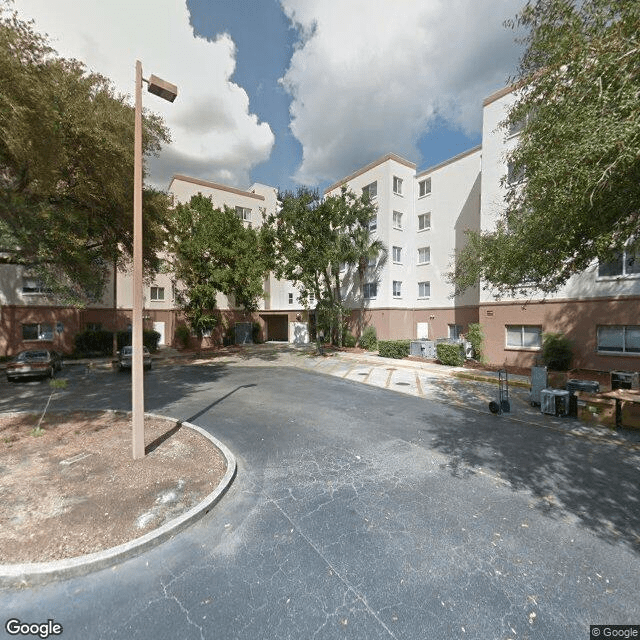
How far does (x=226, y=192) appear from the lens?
34.1 meters

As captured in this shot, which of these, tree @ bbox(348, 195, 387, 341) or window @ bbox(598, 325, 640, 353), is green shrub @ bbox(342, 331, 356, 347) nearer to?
tree @ bbox(348, 195, 387, 341)

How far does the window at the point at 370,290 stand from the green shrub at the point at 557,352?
45.1 feet

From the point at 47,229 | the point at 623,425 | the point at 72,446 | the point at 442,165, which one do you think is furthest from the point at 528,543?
the point at 442,165

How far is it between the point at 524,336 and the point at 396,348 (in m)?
7.81

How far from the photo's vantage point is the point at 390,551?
401cm

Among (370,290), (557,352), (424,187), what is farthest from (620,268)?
(424,187)

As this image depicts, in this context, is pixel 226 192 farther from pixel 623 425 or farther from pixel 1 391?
pixel 623 425

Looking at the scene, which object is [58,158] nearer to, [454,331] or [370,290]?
[370,290]

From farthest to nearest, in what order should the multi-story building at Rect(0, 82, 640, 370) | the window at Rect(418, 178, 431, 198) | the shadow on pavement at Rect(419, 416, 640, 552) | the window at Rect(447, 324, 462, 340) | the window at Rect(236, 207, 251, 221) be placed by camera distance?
1. the window at Rect(236, 207, 251, 221)
2. the window at Rect(418, 178, 431, 198)
3. the window at Rect(447, 324, 462, 340)
4. the multi-story building at Rect(0, 82, 640, 370)
5. the shadow on pavement at Rect(419, 416, 640, 552)

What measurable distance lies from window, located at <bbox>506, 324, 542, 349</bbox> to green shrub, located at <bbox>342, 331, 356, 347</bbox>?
42.8ft

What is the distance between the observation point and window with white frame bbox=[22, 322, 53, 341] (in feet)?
72.7

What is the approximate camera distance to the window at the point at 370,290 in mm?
27188

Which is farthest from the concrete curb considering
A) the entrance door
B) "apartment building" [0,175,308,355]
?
the entrance door

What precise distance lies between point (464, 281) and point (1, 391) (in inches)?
877
